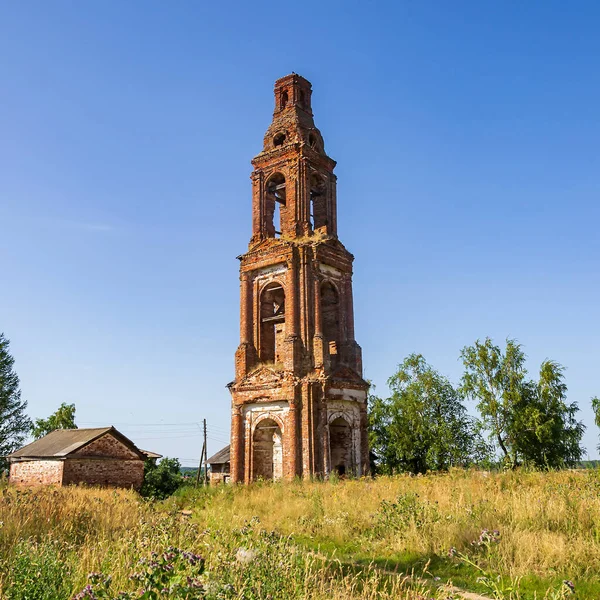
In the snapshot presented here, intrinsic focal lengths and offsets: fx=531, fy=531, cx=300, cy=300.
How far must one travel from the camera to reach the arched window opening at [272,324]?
21.1 meters

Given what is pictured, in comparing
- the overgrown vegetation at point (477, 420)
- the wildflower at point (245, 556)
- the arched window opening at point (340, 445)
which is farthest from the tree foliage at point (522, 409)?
the wildflower at point (245, 556)

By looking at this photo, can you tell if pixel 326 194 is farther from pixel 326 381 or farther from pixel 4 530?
pixel 4 530

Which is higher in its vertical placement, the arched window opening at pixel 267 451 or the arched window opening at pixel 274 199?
the arched window opening at pixel 274 199

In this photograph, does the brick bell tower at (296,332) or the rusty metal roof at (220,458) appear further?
the rusty metal roof at (220,458)

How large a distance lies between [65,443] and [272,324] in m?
12.5

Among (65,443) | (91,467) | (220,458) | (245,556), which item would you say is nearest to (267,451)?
(91,467)

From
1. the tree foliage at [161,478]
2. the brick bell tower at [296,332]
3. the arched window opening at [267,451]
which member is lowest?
the tree foliage at [161,478]

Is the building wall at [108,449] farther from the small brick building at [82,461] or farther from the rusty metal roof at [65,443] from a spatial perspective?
the rusty metal roof at [65,443]

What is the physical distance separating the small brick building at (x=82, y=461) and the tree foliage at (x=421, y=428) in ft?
46.4

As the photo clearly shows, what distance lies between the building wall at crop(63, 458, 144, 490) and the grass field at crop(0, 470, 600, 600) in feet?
47.8

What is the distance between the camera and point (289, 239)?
21047 millimetres

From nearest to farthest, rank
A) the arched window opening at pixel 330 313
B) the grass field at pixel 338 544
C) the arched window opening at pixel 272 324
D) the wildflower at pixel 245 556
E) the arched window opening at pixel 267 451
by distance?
the grass field at pixel 338 544 → the wildflower at pixel 245 556 → the arched window opening at pixel 267 451 → the arched window opening at pixel 272 324 → the arched window opening at pixel 330 313

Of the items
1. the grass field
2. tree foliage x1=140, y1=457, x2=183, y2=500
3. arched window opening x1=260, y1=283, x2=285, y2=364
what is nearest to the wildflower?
the grass field

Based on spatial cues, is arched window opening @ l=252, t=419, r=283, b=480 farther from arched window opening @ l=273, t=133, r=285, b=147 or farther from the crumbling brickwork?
arched window opening @ l=273, t=133, r=285, b=147
